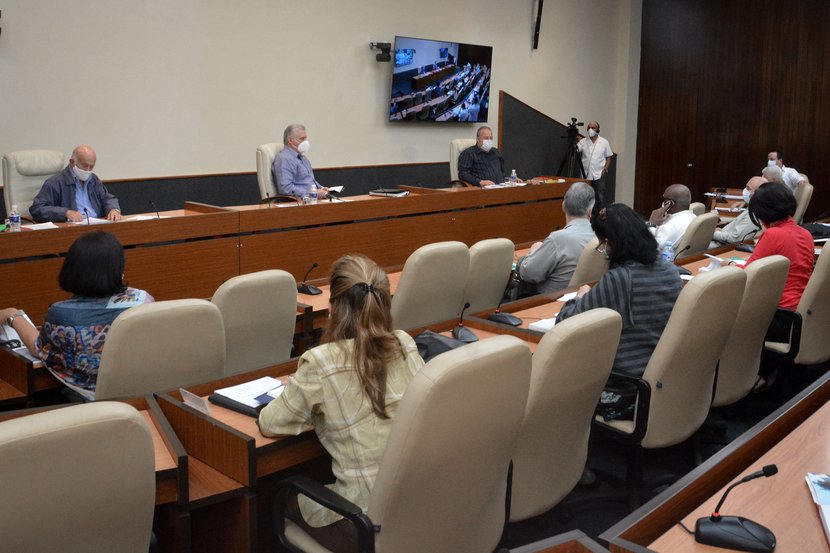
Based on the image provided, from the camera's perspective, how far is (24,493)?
152 cm

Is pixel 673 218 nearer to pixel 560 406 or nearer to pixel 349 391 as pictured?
pixel 560 406

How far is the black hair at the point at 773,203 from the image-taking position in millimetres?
4277

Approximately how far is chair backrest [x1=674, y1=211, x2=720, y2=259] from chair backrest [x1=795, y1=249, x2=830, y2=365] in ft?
4.38

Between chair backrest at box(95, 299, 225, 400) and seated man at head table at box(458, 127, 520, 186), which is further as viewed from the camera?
seated man at head table at box(458, 127, 520, 186)

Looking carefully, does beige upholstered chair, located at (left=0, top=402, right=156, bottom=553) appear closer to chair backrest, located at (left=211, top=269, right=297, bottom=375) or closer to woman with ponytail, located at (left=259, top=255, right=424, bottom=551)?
woman with ponytail, located at (left=259, top=255, right=424, bottom=551)

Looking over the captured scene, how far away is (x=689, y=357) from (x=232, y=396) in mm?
1572

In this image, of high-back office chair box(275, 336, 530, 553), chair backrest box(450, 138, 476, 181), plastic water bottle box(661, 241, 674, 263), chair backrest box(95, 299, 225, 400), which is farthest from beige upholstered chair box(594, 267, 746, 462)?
chair backrest box(450, 138, 476, 181)

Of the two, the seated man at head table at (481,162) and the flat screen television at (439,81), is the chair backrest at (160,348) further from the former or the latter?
the flat screen television at (439,81)

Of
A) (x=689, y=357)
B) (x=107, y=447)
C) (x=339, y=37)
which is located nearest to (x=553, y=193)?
(x=339, y=37)

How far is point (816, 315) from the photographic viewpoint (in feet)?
13.3

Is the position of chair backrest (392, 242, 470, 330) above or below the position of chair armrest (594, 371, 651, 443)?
above

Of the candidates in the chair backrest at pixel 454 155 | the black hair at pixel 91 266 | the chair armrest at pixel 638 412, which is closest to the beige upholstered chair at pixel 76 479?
the black hair at pixel 91 266

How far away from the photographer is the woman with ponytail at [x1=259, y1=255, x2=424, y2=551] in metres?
2.10

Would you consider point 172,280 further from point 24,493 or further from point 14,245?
point 24,493
